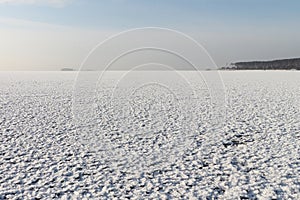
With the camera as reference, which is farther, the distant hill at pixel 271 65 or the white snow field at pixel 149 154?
the distant hill at pixel 271 65

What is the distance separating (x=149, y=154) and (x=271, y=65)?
9942cm

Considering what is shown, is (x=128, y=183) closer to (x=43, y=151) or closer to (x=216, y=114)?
(x=43, y=151)

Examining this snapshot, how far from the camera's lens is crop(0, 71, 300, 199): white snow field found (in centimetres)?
679

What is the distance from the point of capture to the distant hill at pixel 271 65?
92.1 metres

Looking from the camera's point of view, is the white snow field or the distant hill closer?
the white snow field

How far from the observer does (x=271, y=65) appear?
325 feet

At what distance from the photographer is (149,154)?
9.06 m

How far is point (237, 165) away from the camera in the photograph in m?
8.04

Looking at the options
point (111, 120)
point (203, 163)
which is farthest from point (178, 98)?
point (203, 163)

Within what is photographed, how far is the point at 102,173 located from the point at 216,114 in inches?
320

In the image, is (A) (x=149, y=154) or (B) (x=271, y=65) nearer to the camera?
(A) (x=149, y=154)

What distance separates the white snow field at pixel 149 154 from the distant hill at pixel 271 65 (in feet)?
280

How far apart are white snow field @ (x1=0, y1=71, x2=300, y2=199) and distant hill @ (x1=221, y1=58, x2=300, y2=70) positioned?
85.3m

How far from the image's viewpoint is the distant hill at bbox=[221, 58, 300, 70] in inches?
3625
